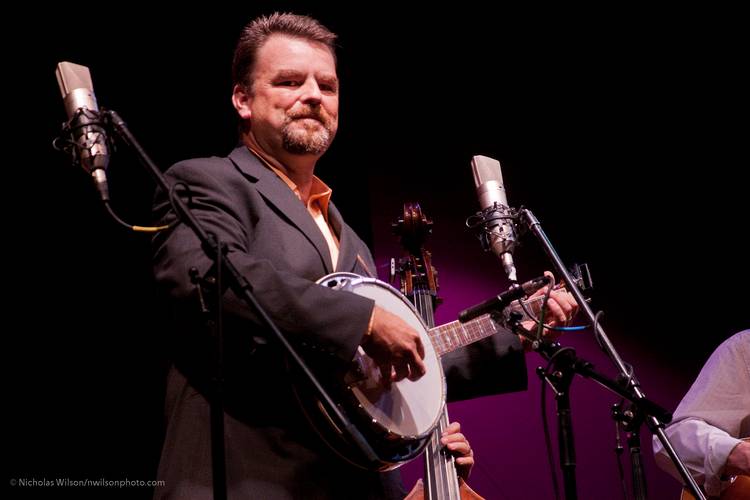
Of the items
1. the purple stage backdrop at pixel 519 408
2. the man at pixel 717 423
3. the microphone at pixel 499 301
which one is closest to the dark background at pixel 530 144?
the purple stage backdrop at pixel 519 408

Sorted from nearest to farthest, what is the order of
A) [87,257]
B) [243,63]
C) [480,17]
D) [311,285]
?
1. [311,285]
2. [243,63]
3. [87,257]
4. [480,17]

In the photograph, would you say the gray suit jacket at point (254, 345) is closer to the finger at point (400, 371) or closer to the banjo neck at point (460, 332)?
the finger at point (400, 371)

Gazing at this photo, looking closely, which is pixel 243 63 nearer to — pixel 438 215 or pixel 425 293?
pixel 425 293

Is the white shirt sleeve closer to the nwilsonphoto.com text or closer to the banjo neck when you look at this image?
the banjo neck

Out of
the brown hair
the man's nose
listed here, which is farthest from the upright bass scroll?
the brown hair

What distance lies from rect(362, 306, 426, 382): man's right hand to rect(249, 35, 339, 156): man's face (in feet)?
3.13

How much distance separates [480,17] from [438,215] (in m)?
1.55

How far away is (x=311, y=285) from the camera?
2109 millimetres

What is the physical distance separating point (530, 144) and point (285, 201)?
3.17 metres

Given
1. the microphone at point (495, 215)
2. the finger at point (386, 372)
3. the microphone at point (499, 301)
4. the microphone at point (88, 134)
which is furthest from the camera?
the microphone at point (495, 215)

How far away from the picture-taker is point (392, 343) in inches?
Answer: 85.6

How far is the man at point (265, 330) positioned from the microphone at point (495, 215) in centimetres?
50

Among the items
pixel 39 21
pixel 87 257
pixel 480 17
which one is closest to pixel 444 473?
pixel 87 257

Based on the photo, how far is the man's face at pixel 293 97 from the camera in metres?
2.88
